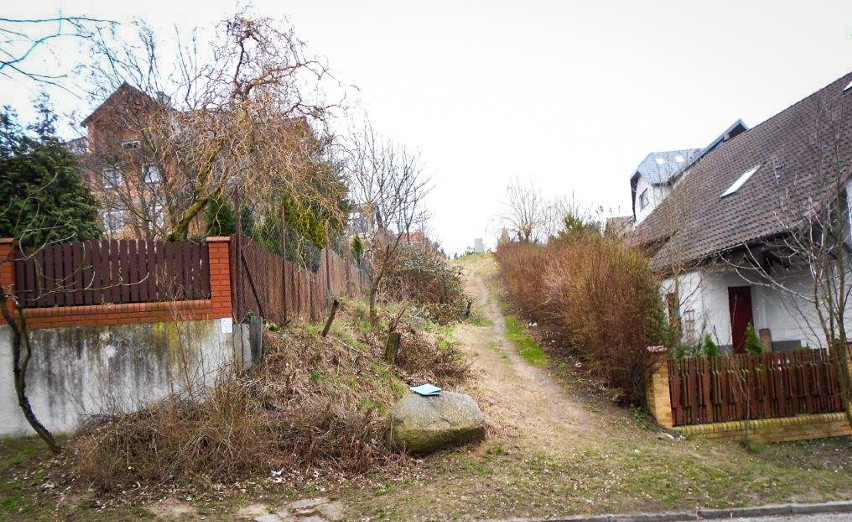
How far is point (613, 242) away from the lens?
12938 millimetres

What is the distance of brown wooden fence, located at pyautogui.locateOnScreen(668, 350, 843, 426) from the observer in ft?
32.6

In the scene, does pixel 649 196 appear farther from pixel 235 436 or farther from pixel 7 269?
pixel 7 269

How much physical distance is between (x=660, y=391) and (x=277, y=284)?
698cm

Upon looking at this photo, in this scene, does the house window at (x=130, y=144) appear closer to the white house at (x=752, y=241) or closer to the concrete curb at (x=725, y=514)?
the white house at (x=752, y=241)

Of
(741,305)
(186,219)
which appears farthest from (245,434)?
(741,305)

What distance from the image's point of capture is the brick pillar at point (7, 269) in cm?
817

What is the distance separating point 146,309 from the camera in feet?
27.5

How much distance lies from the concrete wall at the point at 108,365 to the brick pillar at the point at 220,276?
18 cm

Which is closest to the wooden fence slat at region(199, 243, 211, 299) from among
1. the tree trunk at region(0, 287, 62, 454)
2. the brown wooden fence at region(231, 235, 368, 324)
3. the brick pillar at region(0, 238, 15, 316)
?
the brown wooden fence at region(231, 235, 368, 324)

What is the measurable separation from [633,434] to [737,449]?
60.2 inches

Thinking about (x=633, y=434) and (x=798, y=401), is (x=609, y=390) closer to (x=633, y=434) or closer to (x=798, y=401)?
(x=633, y=434)

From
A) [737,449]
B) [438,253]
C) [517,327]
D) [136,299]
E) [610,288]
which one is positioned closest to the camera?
[136,299]

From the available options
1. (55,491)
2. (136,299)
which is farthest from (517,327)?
(55,491)

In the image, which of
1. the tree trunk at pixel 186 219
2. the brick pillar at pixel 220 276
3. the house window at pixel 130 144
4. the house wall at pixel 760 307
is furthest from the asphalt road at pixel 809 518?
the house window at pixel 130 144
